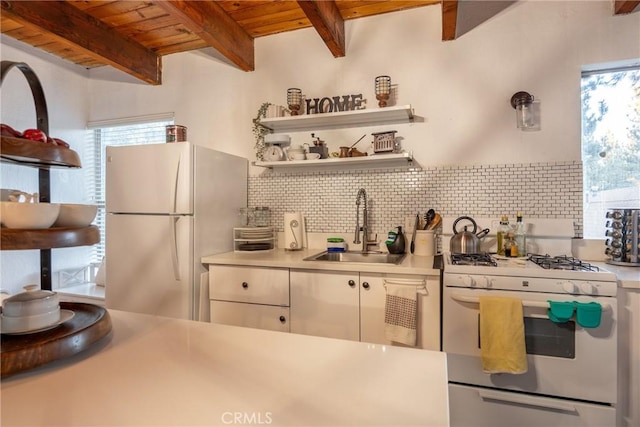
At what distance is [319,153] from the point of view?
2.58 m

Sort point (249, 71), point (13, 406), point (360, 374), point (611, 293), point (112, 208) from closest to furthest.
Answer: point (13, 406) → point (360, 374) → point (611, 293) → point (112, 208) → point (249, 71)

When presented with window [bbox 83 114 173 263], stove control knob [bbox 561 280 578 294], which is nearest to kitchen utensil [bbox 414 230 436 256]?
stove control knob [bbox 561 280 578 294]

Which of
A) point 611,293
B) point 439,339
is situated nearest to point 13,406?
point 439,339

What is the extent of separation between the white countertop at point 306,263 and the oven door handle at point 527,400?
652 mm

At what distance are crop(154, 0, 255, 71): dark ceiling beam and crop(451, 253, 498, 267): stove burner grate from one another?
2256 mm

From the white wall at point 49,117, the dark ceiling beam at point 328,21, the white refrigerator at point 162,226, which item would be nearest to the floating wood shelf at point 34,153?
the white refrigerator at point 162,226

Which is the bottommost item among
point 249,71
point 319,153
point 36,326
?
point 36,326

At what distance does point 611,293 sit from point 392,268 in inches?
39.6

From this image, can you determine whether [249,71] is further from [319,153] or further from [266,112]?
[319,153]

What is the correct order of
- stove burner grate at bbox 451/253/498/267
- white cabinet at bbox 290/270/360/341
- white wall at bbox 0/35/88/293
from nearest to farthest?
stove burner grate at bbox 451/253/498/267
white cabinet at bbox 290/270/360/341
white wall at bbox 0/35/88/293

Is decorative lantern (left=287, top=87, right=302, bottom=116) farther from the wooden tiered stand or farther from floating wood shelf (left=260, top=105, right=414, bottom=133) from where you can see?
the wooden tiered stand

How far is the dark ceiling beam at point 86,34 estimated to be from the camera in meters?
2.20

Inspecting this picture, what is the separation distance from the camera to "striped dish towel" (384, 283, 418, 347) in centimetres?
177

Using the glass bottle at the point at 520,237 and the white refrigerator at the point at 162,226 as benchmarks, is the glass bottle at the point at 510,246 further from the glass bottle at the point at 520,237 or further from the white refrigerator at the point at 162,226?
the white refrigerator at the point at 162,226
